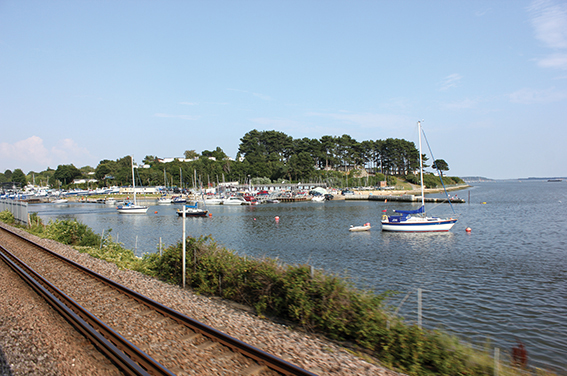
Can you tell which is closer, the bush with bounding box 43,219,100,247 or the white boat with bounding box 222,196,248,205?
the bush with bounding box 43,219,100,247

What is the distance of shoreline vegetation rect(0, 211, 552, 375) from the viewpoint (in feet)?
24.7

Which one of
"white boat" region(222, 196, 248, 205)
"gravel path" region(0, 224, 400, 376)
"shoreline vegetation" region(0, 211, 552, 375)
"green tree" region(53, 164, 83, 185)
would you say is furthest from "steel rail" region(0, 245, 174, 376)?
"green tree" region(53, 164, 83, 185)

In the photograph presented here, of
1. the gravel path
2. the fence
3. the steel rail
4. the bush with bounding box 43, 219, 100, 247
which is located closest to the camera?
the steel rail

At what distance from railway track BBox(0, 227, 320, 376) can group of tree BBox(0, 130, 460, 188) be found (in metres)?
126

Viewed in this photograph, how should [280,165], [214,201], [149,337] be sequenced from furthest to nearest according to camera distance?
1. [280,165]
2. [214,201]
3. [149,337]

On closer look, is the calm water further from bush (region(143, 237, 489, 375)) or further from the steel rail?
the steel rail

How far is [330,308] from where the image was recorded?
9039 mm

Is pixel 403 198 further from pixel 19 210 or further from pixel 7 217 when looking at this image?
pixel 7 217

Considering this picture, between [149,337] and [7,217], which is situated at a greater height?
[149,337]

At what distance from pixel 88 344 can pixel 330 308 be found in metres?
5.60

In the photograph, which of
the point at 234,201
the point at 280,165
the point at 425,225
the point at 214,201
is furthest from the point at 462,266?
the point at 280,165

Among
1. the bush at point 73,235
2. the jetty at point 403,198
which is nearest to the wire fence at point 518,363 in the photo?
the bush at point 73,235

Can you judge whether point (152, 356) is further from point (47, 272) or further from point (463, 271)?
point (463, 271)

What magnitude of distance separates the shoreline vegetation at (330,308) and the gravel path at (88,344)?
0.57 meters
